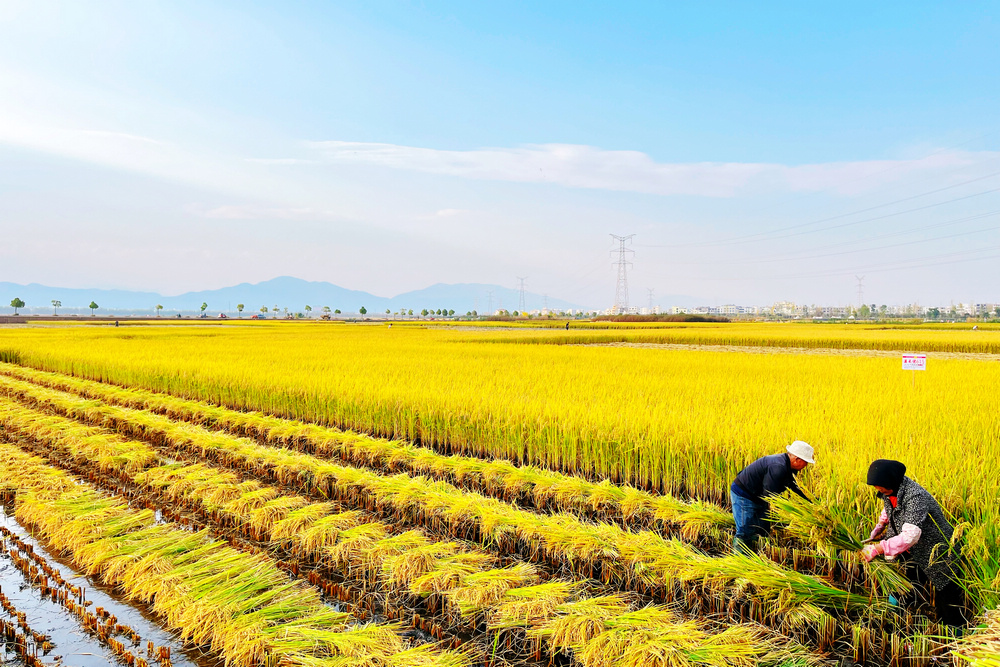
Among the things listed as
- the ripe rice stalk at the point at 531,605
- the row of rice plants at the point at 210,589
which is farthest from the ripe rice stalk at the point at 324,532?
the ripe rice stalk at the point at 531,605

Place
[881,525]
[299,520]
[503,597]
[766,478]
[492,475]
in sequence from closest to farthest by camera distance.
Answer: [503,597] → [881,525] → [766,478] → [299,520] → [492,475]

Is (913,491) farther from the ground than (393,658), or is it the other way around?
(913,491)

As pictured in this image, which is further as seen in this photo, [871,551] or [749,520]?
[749,520]

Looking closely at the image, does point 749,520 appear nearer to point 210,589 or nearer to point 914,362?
point 210,589

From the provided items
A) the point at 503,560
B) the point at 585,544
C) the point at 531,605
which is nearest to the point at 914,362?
the point at 585,544

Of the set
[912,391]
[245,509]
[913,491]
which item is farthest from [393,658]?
[912,391]

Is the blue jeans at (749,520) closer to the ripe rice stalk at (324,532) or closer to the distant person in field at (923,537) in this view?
the distant person in field at (923,537)

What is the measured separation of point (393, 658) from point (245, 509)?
2685 mm

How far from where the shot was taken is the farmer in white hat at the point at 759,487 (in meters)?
3.69

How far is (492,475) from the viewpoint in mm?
5480

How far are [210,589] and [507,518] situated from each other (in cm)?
211

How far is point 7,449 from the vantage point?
677 cm

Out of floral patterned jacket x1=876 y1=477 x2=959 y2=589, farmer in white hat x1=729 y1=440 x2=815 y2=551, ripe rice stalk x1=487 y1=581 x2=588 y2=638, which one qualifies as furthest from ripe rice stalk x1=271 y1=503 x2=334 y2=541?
floral patterned jacket x1=876 y1=477 x2=959 y2=589

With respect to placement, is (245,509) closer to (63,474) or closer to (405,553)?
(405,553)
